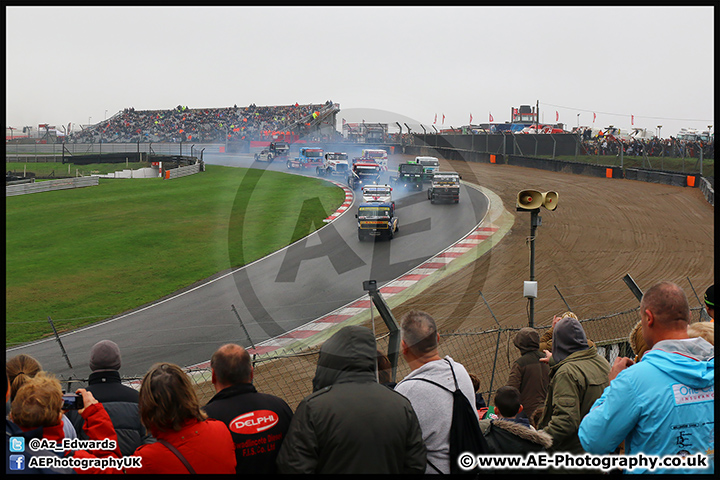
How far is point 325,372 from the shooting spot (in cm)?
315

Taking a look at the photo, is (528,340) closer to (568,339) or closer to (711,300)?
(568,339)

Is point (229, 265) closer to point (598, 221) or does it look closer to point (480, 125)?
point (598, 221)

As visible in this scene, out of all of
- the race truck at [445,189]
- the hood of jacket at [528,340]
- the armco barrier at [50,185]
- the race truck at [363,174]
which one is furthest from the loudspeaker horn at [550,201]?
the armco barrier at [50,185]

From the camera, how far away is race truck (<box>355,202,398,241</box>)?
2258cm

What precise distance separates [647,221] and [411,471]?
24.2 meters

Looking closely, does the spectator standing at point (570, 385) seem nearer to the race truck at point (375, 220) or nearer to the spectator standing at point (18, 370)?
the spectator standing at point (18, 370)

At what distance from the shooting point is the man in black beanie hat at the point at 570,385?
155 inches

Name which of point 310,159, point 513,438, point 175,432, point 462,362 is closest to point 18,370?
point 175,432

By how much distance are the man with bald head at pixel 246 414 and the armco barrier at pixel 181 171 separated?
4373cm

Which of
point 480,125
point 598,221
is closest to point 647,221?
point 598,221

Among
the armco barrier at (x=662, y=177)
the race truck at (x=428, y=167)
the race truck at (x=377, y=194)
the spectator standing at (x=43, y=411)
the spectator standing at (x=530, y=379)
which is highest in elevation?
the race truck at (x=428, y=167)

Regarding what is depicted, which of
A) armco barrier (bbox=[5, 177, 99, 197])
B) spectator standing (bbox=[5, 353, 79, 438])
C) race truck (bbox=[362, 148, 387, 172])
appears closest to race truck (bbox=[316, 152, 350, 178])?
race truck (bbox=[362, 148, 387, 172])

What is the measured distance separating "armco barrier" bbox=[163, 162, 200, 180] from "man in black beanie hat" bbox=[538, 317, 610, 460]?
43.7 m

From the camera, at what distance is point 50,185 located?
38125 millimetres
